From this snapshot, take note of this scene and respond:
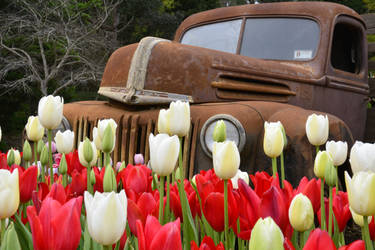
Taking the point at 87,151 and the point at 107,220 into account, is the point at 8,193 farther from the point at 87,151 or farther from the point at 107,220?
the point at 87,151

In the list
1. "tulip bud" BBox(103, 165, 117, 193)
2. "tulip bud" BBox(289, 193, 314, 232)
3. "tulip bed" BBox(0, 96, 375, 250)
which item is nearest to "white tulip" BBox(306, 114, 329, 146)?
"tulip bed" BBox(0, 96, 375, 250)

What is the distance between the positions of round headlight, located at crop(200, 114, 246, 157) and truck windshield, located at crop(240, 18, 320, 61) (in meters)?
1.60

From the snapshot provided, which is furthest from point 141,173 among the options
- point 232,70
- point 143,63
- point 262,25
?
point 262,25

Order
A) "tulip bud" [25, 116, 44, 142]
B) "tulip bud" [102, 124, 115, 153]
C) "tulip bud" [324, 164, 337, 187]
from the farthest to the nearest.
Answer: "tulip bud" [25, 116, 44, 142], "tulip bud" [102, 124, 115, 153], "tulip bud" [324, 164, 337, 187]

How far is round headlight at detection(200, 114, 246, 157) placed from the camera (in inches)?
80.6

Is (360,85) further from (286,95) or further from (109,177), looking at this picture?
(109,177)

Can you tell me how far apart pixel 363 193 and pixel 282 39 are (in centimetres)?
297

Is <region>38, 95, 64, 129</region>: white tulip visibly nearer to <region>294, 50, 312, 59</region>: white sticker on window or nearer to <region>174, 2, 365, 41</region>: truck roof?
<region>294, 50, 312, 59</region>: white sticker on window

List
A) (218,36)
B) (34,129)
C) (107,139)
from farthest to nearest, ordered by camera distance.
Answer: (218,36) → (34,129) → (107,139)

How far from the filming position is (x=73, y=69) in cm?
1552

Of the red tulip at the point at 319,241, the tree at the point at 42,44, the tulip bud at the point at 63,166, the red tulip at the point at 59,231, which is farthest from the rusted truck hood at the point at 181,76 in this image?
the tree at the point at 42,44

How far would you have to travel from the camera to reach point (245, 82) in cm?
283

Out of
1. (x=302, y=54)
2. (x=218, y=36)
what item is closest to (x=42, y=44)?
(x=218, y=36)

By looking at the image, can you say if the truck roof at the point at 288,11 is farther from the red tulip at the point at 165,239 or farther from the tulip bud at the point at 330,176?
the red tulip at the point at 165,239
